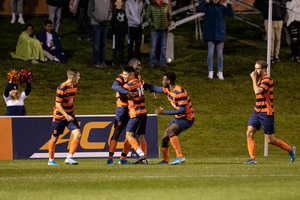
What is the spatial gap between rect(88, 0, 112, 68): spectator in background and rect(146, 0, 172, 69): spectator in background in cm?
142

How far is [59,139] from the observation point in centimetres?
1134

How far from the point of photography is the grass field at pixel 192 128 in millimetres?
5957

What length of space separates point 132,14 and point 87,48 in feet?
11.3

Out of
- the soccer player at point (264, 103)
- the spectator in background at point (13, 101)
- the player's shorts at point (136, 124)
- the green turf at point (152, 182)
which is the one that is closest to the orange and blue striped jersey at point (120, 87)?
the player's shorts at point (136, 124)

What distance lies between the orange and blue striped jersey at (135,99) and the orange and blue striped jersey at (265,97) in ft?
7.28

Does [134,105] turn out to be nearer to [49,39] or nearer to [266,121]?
[266,121]

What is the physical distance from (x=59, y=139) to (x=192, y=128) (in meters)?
Answer: 3.96

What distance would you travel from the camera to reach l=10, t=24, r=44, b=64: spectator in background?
16.0 m

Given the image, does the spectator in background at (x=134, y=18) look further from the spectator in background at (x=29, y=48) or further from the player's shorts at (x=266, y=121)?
the player's shorts at (x=266, y=121)

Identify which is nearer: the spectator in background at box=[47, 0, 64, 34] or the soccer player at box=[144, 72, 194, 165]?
the soccer player at box=[144, 72, 194, 165]

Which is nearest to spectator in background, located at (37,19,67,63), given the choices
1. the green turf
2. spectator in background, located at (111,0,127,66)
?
spectator in background, located at (111,0,127,66)

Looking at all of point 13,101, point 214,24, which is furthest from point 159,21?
point 13,101

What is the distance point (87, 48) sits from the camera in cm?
1862

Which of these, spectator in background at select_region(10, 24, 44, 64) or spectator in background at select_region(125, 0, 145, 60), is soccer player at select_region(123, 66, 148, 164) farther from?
spectator in background at select_region(10, 24, 44, 64)
